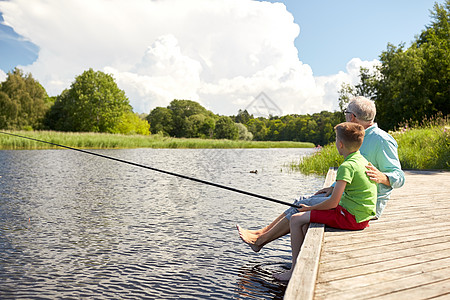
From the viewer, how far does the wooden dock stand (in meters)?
2.12

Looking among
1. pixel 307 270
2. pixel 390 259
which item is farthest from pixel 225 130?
pixel 307 270

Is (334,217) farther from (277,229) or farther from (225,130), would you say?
(225,130)

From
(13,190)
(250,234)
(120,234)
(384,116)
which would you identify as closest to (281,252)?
(250,234)

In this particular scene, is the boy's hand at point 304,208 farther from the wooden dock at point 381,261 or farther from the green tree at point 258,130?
the green tree at point 258,130

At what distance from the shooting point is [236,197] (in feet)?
29.4

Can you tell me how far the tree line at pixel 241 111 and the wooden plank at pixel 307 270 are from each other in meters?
27.1

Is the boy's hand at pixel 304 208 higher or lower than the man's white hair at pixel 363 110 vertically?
lower

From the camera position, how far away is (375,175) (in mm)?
3133

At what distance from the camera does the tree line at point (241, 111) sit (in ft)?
92.9

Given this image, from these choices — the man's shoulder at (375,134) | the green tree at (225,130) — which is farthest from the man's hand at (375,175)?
the green tree at (225,130)

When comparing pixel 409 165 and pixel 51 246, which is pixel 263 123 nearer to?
pixel 409 165

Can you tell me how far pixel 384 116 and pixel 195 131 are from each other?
3668 centimetres

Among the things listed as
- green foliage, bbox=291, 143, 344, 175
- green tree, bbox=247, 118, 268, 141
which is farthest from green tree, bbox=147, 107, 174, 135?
green foliage, bbox=291, 143, 344, 175

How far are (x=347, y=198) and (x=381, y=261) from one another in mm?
643
